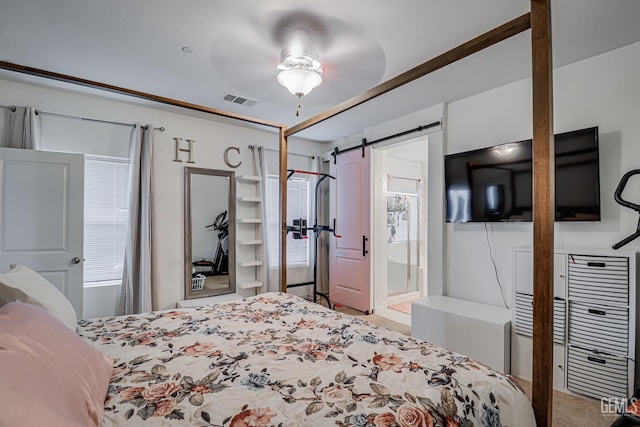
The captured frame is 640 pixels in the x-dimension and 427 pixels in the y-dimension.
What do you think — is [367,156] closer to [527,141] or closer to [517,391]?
[527,141]

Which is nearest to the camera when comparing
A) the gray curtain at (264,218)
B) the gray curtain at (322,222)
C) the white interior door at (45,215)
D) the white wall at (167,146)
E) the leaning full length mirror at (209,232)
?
the white interior door at (45,215)

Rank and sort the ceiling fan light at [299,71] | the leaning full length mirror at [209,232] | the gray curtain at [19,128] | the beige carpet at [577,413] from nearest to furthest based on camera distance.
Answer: the beige carpet at [577,413]
the ceiling fan light at [299,71]
the gray curtain at [19,128]
the leaning full length mirror at [209,232]

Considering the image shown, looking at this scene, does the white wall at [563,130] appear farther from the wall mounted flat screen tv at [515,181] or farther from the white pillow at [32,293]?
the white pillow at [32,293]

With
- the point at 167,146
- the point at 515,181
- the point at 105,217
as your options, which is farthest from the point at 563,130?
the point at 105,217

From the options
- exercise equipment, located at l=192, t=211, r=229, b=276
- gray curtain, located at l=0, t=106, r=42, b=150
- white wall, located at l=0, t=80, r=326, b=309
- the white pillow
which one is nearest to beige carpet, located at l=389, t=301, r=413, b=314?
white wall, located at l=0, t=80, r=326, b=309

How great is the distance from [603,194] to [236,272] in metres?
3.83

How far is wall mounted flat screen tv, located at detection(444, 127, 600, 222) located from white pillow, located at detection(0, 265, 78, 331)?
3.13 meters

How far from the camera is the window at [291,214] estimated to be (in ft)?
14.7

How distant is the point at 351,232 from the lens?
451 cm

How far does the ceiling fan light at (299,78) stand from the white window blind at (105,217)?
2.29 meters

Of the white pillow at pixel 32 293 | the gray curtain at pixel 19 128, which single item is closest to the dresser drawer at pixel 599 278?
the white pillow at pixel 32 293

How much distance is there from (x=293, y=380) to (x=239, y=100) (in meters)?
2.97

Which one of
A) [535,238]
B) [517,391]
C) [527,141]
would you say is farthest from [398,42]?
[517,391]

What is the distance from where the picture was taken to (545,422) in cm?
115
